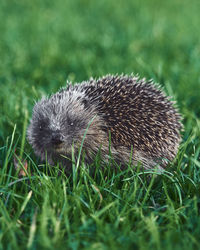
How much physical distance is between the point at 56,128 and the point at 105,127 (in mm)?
635

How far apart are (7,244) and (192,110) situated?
3950 millimetres

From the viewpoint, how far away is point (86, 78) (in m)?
7.29

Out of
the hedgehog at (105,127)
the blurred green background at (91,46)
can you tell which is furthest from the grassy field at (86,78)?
the hedgehog at (105,127)

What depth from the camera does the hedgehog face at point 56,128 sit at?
4.30m

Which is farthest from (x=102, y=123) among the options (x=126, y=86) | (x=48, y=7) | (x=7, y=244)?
(x=48, y=7)

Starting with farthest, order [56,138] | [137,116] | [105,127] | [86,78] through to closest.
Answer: [86,78], [137,116], [105,127], [56,138]

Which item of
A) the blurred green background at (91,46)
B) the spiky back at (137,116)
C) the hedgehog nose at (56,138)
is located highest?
the blurred green background at (91,46)

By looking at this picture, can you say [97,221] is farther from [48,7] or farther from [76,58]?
[48,7]

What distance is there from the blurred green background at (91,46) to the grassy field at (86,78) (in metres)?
0.03

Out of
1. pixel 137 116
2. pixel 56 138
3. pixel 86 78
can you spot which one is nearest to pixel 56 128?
pixel 56 138

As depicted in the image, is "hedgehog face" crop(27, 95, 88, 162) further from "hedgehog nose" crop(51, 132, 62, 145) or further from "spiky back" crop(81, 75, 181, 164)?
"spiky back" crop(81, 75, 181, 164)

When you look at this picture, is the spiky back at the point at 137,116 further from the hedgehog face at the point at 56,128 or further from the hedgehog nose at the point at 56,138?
the hedgehog nose at the point at 56,138

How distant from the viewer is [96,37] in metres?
9.77

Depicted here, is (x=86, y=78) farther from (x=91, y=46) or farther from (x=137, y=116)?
(x=137, y=116)
